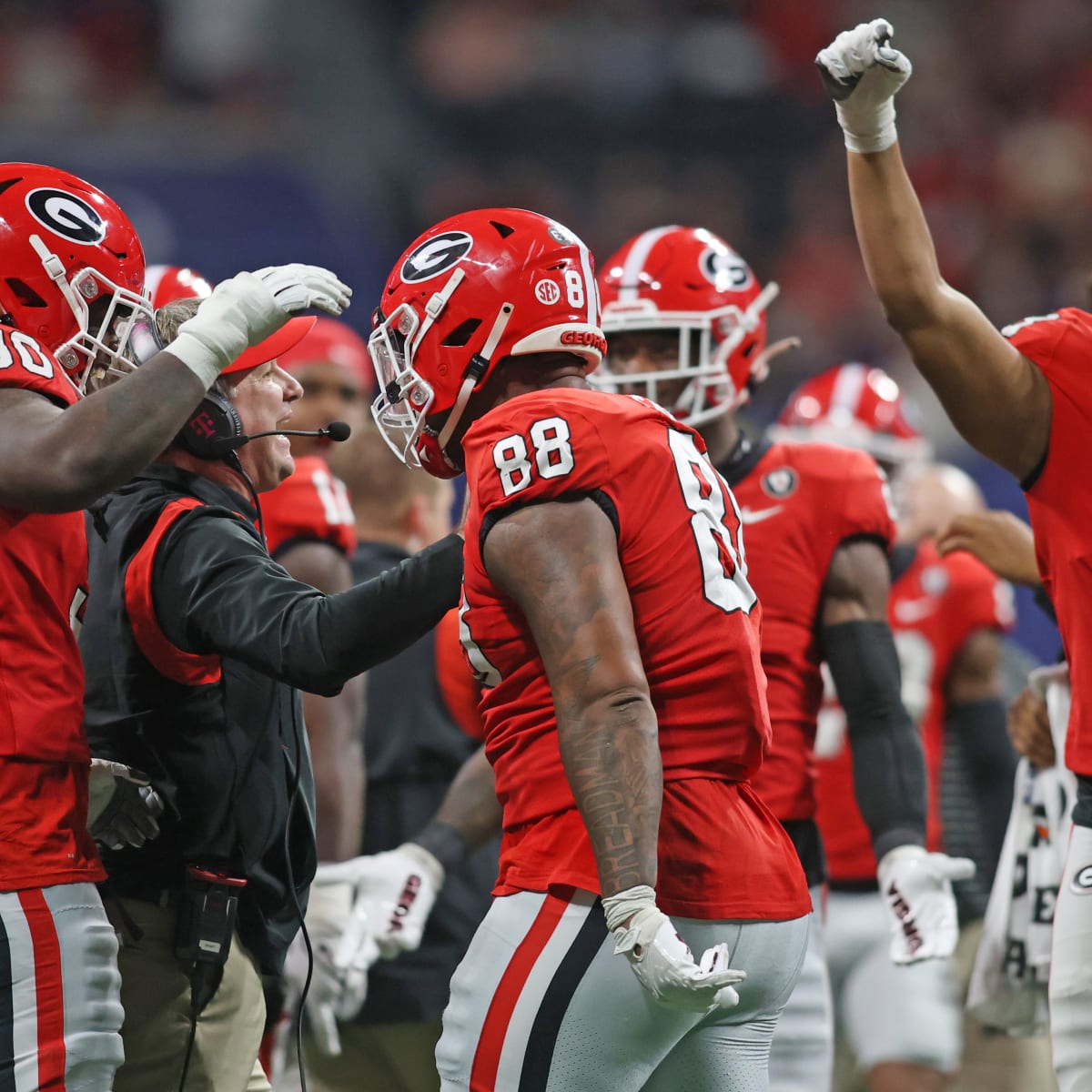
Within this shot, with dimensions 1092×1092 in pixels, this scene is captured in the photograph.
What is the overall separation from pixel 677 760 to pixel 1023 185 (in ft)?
33.3

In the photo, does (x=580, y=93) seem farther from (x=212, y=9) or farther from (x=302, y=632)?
(x=302, y=632)

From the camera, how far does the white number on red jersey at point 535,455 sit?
2348mm

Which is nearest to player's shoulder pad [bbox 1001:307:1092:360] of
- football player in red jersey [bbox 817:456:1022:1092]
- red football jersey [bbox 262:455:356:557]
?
football player in red jersey [bbox 817:456:1022:1092]

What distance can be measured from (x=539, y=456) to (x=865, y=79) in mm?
806

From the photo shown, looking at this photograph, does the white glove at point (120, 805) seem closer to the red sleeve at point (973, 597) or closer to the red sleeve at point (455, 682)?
the red sleeve at point (455, 682)

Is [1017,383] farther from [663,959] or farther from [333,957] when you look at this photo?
[333,957]

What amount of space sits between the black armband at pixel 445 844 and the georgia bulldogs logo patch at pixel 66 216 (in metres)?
1.70

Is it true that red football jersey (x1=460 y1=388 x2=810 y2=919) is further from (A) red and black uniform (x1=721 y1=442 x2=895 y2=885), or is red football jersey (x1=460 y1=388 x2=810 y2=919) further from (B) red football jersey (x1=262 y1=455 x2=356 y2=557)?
(B) red football jersey (x1=262 y1=455 x2=356 y2=557)

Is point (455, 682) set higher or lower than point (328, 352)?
lower

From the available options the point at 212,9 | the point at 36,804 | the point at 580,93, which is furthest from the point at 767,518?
the point at 212,9

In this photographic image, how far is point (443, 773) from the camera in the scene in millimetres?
5020

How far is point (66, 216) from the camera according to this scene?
2889mm

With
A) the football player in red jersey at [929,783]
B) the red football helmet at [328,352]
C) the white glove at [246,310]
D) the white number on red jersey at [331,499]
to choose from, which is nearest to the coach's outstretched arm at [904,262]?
the white glove at [246,310]

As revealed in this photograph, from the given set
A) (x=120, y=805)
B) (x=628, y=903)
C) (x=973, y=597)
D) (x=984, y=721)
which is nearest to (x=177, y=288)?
(x=120, y=805)
